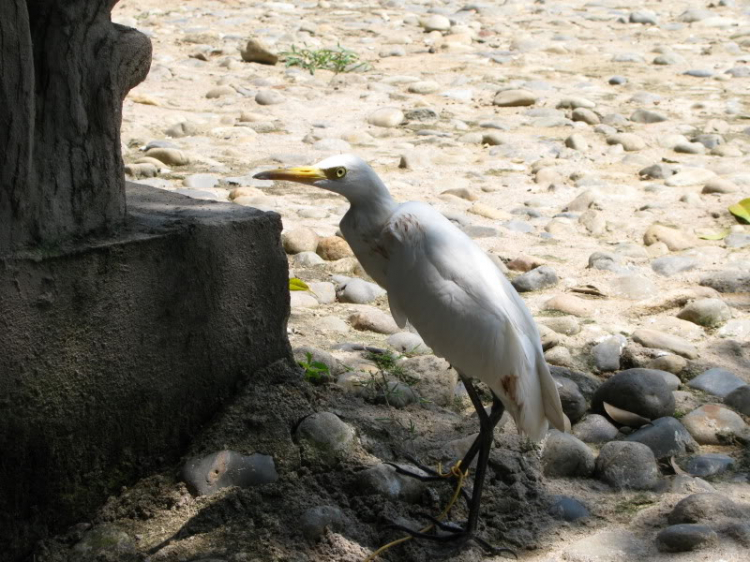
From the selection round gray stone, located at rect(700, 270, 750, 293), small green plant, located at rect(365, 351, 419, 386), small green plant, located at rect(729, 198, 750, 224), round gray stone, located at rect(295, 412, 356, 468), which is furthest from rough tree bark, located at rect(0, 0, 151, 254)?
small green plant, located at rect(729, 198, 750, 224)

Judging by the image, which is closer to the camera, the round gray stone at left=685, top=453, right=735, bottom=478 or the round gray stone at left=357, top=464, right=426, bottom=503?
the round gray stone at left=357, top=464, right=426, bottom=503

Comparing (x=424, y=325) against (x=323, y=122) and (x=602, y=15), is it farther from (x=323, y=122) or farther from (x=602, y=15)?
(x=602, y=15)

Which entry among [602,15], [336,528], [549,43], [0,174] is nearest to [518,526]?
[336,528]

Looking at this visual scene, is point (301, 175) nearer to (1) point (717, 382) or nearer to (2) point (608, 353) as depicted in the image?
(2) point (608, 353)

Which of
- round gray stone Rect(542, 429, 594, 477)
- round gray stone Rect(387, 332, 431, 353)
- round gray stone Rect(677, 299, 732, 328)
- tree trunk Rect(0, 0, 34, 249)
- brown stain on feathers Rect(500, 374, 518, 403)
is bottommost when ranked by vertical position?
round gray stone Rect(542, 429, 594, 477)

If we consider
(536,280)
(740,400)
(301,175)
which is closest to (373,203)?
(301,175)

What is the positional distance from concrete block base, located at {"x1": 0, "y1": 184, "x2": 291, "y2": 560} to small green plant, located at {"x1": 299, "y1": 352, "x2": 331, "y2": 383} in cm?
26

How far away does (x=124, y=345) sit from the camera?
262 cm

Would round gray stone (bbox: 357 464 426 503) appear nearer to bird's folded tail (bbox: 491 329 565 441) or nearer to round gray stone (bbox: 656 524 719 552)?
bird's folded tail (bbox: 491 329 565 441)

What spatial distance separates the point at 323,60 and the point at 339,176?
582 centimetres

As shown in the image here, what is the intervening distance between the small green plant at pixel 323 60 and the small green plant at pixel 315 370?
5361 millimetres

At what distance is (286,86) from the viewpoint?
7.84m

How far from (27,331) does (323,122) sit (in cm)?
478

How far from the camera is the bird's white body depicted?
2.79 metres
